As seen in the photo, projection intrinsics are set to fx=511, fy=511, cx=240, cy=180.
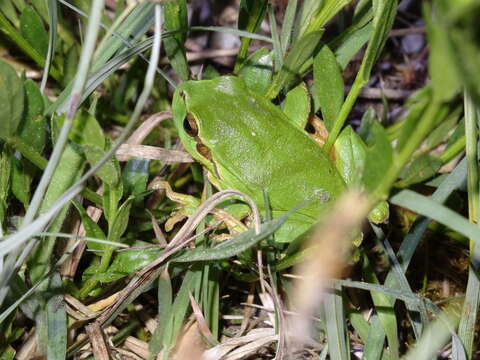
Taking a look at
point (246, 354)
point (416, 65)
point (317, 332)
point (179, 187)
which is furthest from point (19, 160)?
point (416, 65)

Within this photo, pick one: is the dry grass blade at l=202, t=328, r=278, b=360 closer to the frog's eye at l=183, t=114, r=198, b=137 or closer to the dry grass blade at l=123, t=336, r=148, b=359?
the dry grass blade at l=123, t=336, r=148, b=359

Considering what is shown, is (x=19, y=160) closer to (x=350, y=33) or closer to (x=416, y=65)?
(x=350, y=33)

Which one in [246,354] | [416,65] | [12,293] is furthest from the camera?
[416,65]

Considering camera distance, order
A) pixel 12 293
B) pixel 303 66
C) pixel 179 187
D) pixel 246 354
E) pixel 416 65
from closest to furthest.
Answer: pixel 12 293 < pixel 246 354 < pixel 303 66 < pixel 179 187 < pixel 416 65

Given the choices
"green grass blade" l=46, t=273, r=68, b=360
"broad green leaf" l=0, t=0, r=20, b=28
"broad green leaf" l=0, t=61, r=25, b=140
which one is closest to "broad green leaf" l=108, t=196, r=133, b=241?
"green grass blade" l=46, t=273, r=68, b=360

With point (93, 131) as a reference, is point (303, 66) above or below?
above

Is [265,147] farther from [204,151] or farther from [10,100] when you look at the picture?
[10,100]

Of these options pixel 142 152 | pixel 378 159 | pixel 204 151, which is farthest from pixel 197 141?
pixel 378 159
